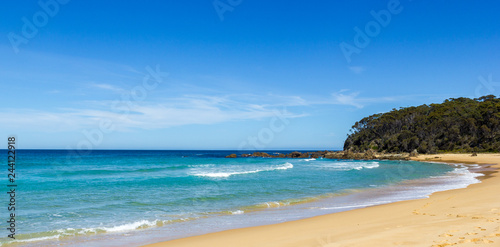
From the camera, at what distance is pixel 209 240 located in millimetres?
8312

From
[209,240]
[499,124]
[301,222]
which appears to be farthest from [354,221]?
[499,124]

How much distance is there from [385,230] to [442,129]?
253ft

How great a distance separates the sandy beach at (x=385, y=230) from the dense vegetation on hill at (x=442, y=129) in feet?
217

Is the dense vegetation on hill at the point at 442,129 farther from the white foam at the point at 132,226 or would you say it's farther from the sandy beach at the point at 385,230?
the white foam at the point at 132,226

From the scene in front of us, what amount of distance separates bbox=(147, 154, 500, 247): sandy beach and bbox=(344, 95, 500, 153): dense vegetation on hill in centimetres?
6609

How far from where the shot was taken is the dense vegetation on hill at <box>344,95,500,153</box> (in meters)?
67.4

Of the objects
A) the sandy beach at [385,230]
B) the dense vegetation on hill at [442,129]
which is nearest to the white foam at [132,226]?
the sandy beach at [385,230]

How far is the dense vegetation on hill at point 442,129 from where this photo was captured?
2655 inches

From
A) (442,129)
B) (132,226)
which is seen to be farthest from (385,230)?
(442,129)

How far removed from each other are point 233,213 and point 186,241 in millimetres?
4350

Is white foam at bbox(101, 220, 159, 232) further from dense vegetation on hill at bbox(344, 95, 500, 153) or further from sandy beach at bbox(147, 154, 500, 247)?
dense vegetation on hill at bbox(344, 95, 500, 153)

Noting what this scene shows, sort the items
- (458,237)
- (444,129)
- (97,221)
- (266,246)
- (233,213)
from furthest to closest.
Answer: (444,129) < (233,213) < (97,221) < (266,246) < (458,237)

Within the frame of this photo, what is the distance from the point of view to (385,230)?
25.6 feet

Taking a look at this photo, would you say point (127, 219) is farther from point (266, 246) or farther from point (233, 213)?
point (266, 246)
